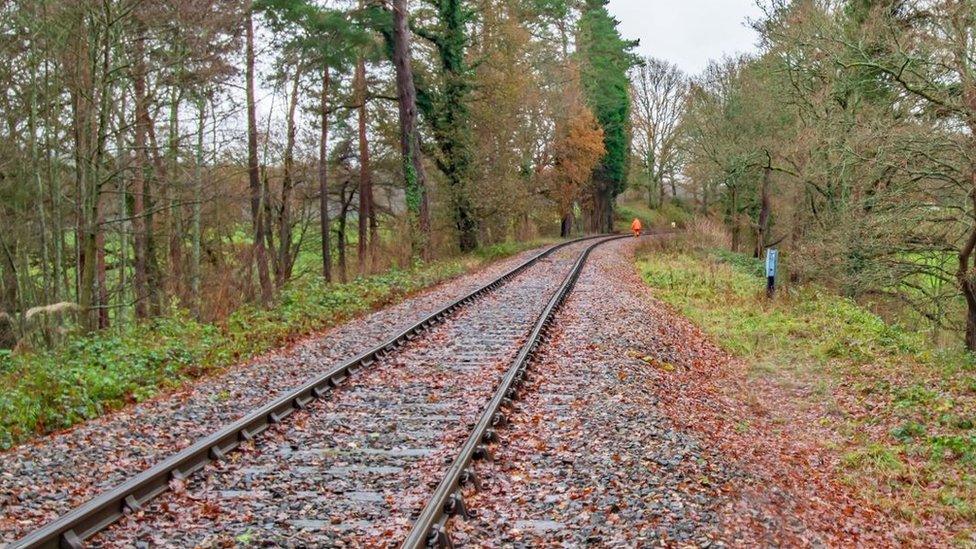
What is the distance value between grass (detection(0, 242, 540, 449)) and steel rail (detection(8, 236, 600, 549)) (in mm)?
2041

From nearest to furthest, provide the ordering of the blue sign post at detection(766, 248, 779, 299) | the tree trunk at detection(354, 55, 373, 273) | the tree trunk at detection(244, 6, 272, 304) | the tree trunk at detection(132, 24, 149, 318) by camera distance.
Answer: the tree trunk at detection(132, 24, 149, 318)
the blue sign post at detection(766, 248, 779, 299)
the tree trunk at detection(244, 6, 272, 304)
the tree trunk at detection(354, 55, 373, 273)

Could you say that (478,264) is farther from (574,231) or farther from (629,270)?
(574,231)

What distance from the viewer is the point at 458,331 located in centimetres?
1297

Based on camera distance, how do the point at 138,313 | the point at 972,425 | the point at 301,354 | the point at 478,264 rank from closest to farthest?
the point at 972,425
the point at 301,354
the point at 138,313
the point at 478,264

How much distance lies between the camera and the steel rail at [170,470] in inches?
184

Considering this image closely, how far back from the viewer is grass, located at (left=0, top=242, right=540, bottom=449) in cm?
796

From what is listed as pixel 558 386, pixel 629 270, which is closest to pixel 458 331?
pixel 558 386

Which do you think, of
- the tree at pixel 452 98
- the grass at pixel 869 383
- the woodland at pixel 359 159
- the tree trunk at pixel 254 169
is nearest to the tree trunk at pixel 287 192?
the woodland at pixel 359 159

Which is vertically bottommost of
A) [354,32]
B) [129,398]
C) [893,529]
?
[893,529]

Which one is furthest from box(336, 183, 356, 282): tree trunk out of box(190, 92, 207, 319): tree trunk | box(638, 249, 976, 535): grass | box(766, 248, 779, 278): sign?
box(766, 248, 779, 278): sign

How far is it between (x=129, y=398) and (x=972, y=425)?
9.41m

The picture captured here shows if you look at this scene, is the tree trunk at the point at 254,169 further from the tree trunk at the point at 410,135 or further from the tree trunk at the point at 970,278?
the tree trunk at the point at 970,278

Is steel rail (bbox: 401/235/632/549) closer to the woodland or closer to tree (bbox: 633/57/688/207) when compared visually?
the woodland

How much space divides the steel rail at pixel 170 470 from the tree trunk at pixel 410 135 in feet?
52.6
